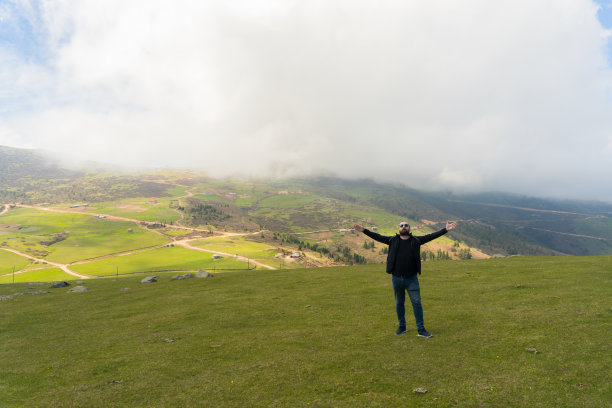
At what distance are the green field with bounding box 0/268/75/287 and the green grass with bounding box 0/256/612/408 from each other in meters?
107

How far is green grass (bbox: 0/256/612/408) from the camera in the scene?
830 centimetres

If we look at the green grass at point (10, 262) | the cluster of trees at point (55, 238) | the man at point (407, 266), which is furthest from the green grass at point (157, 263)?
the man at point (407, 266)

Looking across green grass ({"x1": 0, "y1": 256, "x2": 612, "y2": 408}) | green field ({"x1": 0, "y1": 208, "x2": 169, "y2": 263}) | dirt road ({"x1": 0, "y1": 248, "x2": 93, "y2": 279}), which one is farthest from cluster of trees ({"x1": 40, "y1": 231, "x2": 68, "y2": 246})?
green grass ({"x1": 0, "y1": 256, "x2": 612, "y2": 408})

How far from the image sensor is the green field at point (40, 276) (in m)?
102

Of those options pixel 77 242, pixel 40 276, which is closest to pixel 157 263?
pixel 40 276

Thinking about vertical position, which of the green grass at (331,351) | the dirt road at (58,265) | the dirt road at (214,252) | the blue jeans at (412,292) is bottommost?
the dirt road at (58,265)

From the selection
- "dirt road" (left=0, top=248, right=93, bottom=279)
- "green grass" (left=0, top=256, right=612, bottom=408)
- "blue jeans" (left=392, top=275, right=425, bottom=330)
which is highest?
"blue jeans" (left=392, top=275, right=425, bottom=330)

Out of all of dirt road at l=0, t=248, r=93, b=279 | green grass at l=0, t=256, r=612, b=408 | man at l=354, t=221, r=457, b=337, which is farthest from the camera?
dirt road at l=0, t=248, r=93, b=279

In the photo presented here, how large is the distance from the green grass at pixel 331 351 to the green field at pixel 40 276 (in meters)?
107

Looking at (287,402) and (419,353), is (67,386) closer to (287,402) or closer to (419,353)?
(287,402)

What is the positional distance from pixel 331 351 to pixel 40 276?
471 ft

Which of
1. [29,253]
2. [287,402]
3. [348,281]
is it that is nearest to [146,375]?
[287,402]

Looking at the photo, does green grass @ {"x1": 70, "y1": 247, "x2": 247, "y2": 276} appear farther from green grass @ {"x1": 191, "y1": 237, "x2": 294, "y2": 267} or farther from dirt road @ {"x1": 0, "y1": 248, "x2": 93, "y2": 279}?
green grass @ {"x1": 191, "y1": 237, "x2": 294, "y2": 267}

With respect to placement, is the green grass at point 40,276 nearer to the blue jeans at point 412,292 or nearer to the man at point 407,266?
the blue jeans at point 412,292
